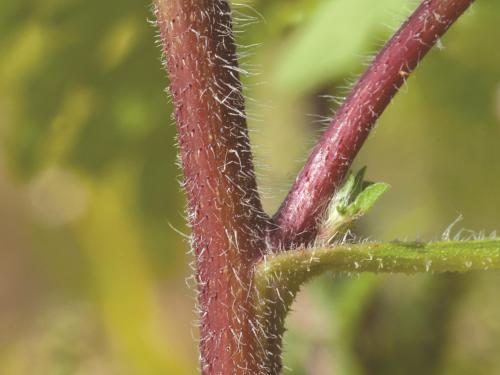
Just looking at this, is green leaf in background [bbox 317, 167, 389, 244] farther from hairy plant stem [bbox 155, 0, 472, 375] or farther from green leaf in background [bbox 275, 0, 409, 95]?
green leaf in background [bbox 275, 0, 409, 95]

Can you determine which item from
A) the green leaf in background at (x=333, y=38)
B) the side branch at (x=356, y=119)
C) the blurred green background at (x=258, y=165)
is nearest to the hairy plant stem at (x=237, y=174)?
the side branch at (x=356, y=119)

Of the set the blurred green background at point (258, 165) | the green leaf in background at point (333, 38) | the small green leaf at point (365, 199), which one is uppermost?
the small green leaf at point (365, 199)

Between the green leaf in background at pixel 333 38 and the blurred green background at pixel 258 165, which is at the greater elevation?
the green leaf in background at pixel 333 38

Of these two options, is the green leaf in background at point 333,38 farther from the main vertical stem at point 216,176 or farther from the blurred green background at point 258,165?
the main vertical stem at point 216,176

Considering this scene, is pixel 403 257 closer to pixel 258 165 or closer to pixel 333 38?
pixel 258 165

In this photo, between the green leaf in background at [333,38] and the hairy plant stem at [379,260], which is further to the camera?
the green leaf in background at [333,38]

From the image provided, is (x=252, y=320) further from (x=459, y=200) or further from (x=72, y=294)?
(x=72, y=294)

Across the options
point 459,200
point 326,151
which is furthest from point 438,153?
point 326,151

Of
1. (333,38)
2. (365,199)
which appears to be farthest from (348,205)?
(333,38)
